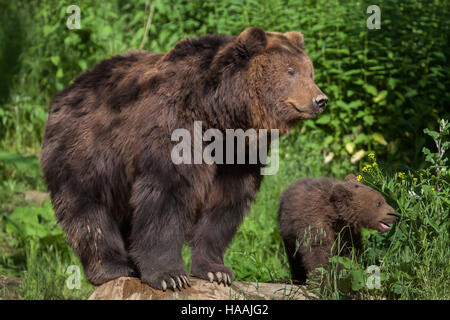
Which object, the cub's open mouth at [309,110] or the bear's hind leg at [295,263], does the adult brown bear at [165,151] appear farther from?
the bear's hind leg at [295,263]

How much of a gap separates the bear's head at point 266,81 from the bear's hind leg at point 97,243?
1359mm

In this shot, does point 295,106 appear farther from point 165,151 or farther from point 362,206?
point 362,206

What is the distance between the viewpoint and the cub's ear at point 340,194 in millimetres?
5672

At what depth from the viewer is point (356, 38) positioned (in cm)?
846

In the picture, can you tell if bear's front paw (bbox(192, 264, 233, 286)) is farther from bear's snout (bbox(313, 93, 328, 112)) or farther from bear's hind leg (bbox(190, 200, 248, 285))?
bear's snout (bbox(313, 93, 328, 112))

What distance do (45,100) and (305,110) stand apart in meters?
6.19

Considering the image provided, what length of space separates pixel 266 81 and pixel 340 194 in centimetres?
160

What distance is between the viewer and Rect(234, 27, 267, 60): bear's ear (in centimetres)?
452

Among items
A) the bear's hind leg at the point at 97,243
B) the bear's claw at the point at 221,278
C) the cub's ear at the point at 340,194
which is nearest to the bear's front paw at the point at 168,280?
the bear's claw at the point at 221,278

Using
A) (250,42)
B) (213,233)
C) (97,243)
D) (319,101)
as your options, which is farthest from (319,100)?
(97,243)

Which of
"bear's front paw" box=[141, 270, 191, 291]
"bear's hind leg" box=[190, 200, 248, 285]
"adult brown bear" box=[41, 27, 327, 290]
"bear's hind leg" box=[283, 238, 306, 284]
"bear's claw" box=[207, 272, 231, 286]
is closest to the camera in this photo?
"bear's front paw" box=[141, 270, 191, 291]

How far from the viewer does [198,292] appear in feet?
14.5

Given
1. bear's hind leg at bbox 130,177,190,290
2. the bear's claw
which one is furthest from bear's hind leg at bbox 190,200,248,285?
bear's hind leg at bbox 130,177,190,290
